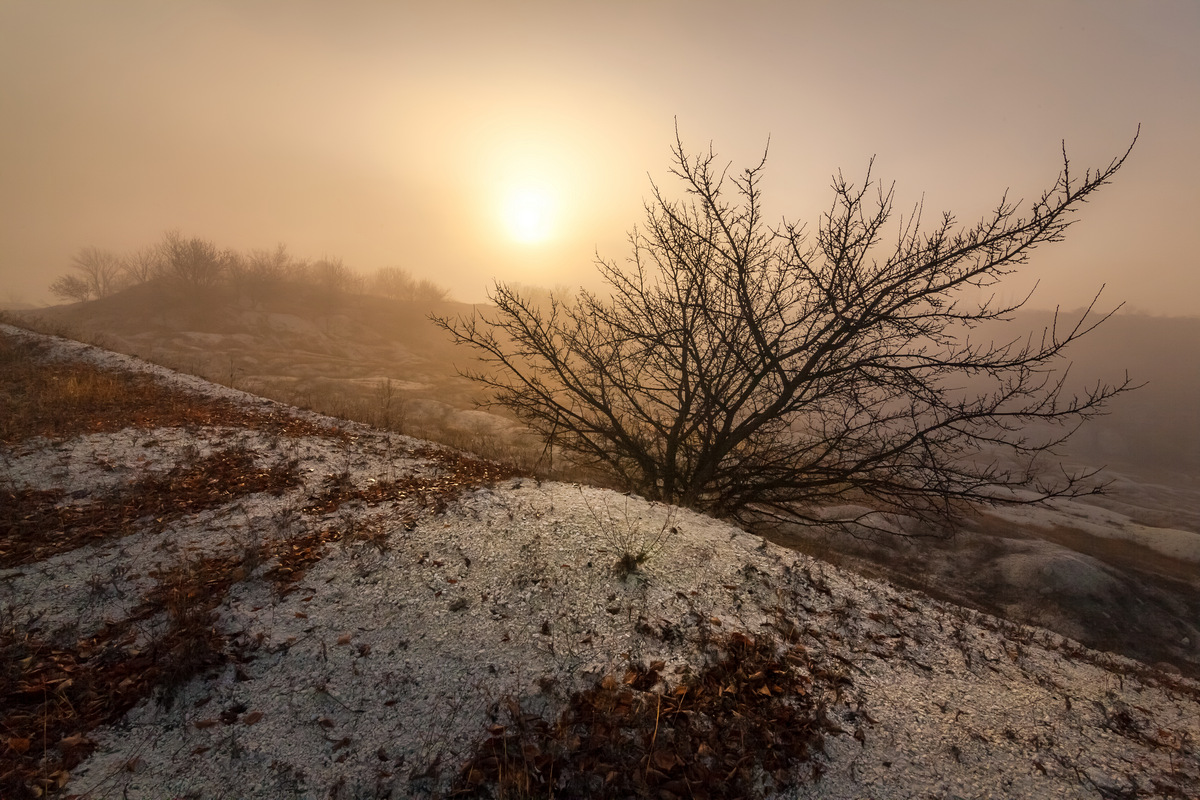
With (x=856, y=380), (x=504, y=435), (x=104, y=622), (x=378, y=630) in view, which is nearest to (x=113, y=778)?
(x=378, y=630)

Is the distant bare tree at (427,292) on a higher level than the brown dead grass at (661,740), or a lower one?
higher

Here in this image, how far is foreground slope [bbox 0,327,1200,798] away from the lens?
2.66 metres

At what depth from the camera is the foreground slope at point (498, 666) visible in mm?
2664

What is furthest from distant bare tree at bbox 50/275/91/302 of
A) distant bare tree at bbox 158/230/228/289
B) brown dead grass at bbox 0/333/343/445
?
brown dead grass at bbox 0/333/343/445

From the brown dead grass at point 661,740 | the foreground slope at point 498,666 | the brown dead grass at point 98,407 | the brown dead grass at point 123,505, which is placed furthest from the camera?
the brown dead grass at point 98,407

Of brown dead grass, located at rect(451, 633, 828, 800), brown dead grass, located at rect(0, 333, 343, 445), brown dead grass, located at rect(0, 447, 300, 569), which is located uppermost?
brown dead grass, located at rect(0, 333, 343, 445)

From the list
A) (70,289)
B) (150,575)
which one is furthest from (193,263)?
(150,575)

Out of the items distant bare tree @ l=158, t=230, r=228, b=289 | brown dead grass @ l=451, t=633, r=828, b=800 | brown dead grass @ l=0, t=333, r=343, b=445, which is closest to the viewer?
brown dead grass @ l=451, t=633, r=828, b=800

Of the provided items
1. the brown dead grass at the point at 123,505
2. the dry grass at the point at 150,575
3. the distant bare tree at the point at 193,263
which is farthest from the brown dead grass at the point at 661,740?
the distant bare tree at the point at 193,263

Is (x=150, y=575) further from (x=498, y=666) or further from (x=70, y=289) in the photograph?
(x=70, y=289)

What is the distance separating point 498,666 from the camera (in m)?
3.29

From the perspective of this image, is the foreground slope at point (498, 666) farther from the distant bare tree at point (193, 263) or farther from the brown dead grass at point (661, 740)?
the distant bare tree at point (193, 263)

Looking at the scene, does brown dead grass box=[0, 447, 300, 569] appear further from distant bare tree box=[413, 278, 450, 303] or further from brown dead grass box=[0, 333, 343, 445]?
distant bare tree box=[413, 278, 450, 303]

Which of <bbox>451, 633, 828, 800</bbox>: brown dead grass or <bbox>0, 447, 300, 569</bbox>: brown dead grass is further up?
<bbox>0, 447, 300, 569</bbox>: brown dead grass
